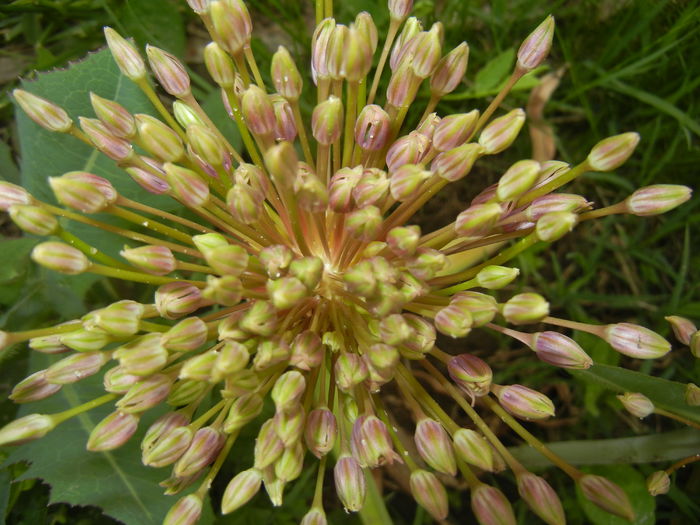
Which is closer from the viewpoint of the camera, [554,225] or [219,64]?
[554,225]

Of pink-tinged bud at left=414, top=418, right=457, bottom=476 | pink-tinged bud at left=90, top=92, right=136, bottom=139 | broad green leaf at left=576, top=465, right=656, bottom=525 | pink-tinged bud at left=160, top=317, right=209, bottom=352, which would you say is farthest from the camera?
broad green leaf at left=576, top=465, right=656, bottom=525

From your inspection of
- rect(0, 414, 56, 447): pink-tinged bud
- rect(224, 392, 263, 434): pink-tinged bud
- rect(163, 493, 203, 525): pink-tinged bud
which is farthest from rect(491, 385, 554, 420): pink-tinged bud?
rect(0, 414, 56, 447): pink-tinged bud

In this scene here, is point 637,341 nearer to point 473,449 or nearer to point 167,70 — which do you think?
point 473,449

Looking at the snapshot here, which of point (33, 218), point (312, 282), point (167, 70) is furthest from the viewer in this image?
point (167, 70)

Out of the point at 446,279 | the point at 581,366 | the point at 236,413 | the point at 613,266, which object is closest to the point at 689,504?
the point at 613,266

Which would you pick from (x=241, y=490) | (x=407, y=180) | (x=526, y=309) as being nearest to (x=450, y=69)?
(x=407, y=180)

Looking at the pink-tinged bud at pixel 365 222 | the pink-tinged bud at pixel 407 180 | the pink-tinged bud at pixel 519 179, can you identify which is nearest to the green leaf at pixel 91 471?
the pink-tinged bud at pixel 365 222

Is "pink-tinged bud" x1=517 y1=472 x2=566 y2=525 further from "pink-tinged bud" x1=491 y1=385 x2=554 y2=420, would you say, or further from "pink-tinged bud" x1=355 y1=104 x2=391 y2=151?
"pink-tinged bud" x1=355 y1=104 x2=391 y2=151

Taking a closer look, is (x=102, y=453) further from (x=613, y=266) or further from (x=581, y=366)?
(x=613, y=266)
